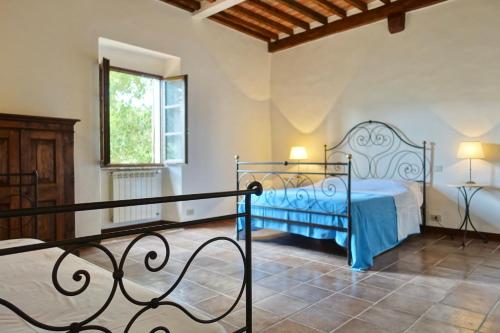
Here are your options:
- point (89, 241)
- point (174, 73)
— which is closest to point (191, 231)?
point (174, 73)

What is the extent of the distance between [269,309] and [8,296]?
173 cm

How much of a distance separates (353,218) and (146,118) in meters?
3.63

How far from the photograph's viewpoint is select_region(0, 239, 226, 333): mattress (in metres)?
1.17

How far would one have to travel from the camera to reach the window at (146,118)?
5316 millimetres

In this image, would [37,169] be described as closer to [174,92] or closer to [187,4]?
[174,92]

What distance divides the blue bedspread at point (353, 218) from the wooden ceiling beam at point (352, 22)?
2.87m

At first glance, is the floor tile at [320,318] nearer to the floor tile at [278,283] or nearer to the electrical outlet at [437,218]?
the floor tile at [278,283]

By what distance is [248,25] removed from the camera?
6332 millimetres

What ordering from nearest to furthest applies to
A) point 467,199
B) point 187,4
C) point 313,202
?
point 313,202 < point 467,199 < point 187,4

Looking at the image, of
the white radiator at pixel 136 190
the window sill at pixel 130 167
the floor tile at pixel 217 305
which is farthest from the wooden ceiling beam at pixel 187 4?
the floor tile at pixel 217 305

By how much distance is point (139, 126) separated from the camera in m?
5.61

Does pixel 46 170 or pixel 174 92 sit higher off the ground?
pixel 174 92

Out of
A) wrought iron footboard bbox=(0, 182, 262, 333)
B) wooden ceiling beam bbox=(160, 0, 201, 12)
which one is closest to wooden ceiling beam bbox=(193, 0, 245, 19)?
wooden ceiling beam bbox=(160, 0, 201, 12)

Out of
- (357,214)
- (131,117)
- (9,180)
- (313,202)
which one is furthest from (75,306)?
(131,117)
